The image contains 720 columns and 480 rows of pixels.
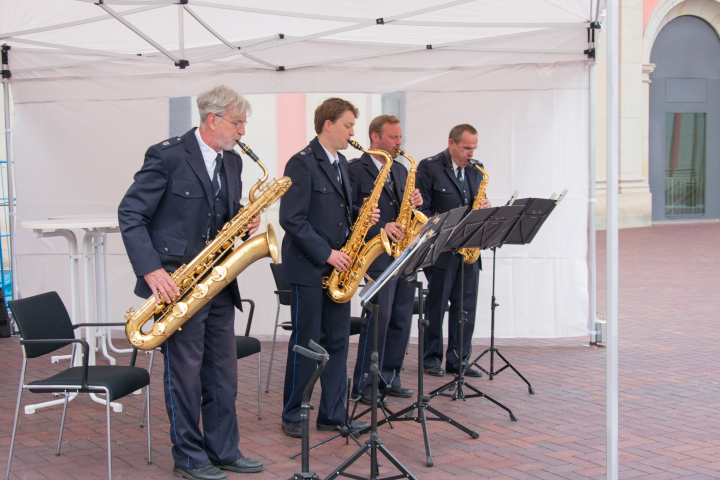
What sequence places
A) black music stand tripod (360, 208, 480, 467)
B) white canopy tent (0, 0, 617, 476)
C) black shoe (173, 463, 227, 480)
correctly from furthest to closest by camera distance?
white canopy tent (0, 0, 617, 476) < black shoe (173, 463, 227, 480) < black music stand tripod (360, 208, 480, 467)

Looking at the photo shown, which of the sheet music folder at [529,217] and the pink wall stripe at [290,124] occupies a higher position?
the pink wall stripe at [290,124]

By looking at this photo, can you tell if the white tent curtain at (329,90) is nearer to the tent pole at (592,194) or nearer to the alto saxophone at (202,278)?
the tent pole at (592,194)

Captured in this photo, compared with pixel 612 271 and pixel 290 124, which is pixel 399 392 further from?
pixel 290 124

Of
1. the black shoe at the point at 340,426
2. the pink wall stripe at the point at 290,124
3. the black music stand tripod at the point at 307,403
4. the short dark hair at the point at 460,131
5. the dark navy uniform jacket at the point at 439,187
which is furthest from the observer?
the pink wall stripe at the point at 290,124

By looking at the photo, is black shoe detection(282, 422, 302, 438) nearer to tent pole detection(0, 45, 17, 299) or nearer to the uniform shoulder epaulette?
the uniform shoulder epaulette

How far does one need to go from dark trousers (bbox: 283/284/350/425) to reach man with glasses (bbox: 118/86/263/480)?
0.59 meters

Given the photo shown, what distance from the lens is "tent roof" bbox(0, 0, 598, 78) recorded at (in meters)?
5.83

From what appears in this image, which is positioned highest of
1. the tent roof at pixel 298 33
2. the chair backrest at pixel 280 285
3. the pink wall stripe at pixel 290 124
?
the tent roof at pixel 298 33

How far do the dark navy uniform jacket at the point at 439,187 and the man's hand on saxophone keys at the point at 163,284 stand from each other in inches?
105

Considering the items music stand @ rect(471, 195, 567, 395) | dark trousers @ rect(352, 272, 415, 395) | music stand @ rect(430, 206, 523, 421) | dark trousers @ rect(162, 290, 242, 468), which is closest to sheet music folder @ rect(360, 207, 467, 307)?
music stand @ rect(430, 206, 523, 421)

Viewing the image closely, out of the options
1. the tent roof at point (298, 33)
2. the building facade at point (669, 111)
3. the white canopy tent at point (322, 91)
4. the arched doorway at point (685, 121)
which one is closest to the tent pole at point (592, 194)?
the white canopy tent at point (322, 91)

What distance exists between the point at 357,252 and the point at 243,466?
1.41m

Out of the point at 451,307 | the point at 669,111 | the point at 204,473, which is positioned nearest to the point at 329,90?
the point at 451,307

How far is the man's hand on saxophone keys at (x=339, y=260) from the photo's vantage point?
436 cm
